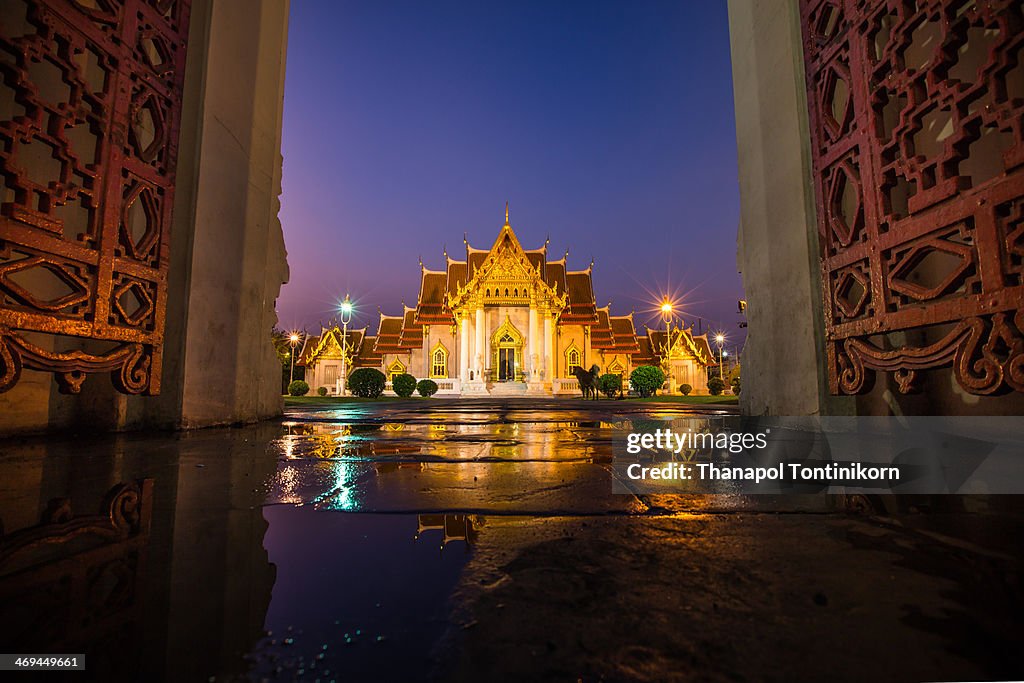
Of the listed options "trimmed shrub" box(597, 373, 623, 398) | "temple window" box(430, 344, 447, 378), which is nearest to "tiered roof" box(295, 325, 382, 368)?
"temple window" box(430, 344, 447, 378)

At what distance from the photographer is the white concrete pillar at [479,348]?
95.7 feet

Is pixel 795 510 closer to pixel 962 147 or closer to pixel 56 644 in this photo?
pixel 56 644

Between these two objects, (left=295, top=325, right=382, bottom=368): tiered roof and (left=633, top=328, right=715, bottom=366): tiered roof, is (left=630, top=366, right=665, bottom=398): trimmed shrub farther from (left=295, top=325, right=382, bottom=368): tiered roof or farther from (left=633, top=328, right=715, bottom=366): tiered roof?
(left=295, top=325, right=382, bottom=368): tiered roof

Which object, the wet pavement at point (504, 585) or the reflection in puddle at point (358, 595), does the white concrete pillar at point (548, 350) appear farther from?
the reflection in puddle at point (358, 595)

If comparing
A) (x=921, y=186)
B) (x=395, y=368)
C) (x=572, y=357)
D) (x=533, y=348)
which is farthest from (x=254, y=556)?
(x=395, y=368)

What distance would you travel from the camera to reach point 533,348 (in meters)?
29.4

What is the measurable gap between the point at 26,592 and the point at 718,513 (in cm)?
173

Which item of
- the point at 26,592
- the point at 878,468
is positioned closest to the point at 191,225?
the point at 26,592

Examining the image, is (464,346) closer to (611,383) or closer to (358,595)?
(611,383)

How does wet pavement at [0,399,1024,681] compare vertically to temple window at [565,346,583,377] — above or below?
below

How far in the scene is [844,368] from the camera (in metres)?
3.70

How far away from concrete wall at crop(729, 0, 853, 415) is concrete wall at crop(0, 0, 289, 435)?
5.95 metres

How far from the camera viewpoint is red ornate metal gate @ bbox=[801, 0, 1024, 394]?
246cm

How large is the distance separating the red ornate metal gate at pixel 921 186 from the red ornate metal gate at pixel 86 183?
5.83 m
